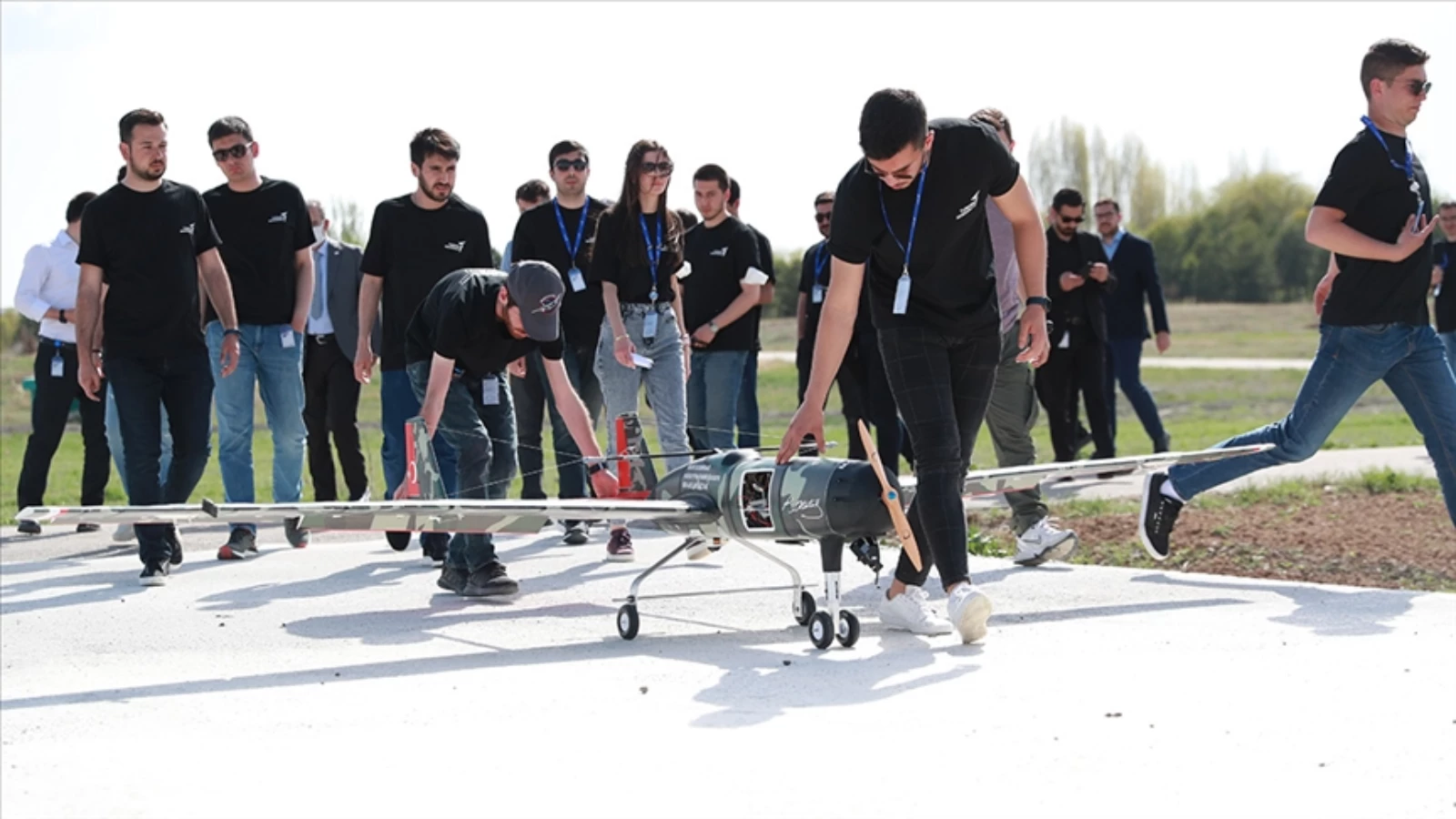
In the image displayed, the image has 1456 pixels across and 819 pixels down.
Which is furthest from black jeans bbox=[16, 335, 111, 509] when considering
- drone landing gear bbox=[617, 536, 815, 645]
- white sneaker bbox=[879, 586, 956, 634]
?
white sneaker bbox=[879, 586, 956, 634]

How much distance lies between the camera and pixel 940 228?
6.42m

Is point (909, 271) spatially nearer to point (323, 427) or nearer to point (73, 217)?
point (323, 427)

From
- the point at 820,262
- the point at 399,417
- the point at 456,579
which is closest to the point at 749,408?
the point at 820,262

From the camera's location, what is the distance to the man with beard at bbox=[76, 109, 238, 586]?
9.12 metres

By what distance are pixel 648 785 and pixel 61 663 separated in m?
3.41

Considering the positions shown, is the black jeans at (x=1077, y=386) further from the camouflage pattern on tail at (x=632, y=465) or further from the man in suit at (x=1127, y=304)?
the camouflage pattern on tail at (x=632, y=465)

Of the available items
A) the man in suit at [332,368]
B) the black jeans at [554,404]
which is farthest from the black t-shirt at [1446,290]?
the man in suit at [332,368]

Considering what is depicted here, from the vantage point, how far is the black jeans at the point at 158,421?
363 inches

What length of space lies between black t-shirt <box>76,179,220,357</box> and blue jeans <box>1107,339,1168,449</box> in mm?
7686

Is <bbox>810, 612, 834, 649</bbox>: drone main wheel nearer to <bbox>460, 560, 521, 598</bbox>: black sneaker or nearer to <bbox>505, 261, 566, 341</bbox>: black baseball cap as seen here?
<bbox>505, 261, 566, 341</bbox>: black baseball cap

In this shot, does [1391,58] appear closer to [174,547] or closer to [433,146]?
[433,146]

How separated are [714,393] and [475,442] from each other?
9.49ft

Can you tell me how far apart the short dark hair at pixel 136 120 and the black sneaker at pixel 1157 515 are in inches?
212

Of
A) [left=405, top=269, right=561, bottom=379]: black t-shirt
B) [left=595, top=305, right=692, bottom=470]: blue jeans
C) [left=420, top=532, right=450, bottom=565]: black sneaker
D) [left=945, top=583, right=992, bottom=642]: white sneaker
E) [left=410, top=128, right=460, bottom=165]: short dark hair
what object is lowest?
[left=420, top=532, right=450, bottom=565]: black sneaker
